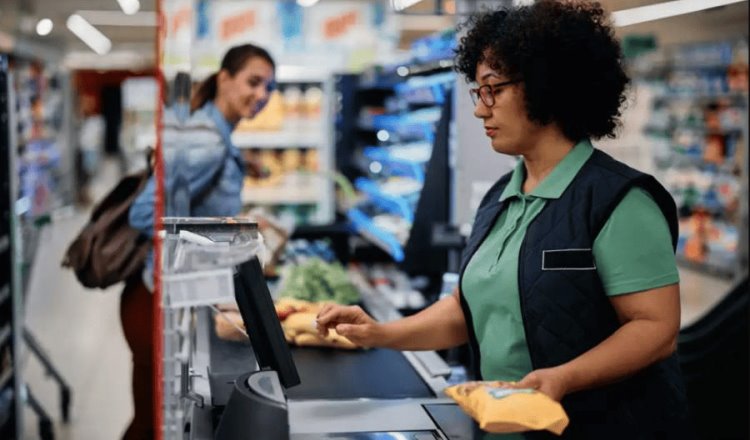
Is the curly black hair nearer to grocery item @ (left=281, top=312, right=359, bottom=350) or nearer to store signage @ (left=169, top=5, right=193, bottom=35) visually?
store signage @ (left=169, top=5, right=193, bottom=35)

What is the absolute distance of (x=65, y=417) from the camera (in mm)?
5715

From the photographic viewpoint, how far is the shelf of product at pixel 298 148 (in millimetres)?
7395

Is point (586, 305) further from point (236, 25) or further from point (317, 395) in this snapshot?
point (236, 25)

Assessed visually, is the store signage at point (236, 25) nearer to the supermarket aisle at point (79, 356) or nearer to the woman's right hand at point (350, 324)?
the supermarket aisle at point (79, 356)

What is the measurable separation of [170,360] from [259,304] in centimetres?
32

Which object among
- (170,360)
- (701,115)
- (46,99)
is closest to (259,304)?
(170,360)

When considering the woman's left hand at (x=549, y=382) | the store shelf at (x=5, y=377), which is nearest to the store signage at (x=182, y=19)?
the woman's left hand at (x=549, y=382)

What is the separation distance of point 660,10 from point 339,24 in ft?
30.8

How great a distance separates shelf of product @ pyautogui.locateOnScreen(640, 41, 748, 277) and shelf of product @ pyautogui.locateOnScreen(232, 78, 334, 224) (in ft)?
15.8

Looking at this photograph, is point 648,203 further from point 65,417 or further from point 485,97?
point 65,417

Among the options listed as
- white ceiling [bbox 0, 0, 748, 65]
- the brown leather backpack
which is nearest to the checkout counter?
the brown leather backpack

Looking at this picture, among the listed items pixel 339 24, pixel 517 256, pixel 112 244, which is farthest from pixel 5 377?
pixel 339 24

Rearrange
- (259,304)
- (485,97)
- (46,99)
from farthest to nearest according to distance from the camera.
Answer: (46,99) → (485,97) → (259,304)

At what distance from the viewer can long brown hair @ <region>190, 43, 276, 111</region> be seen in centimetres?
346
